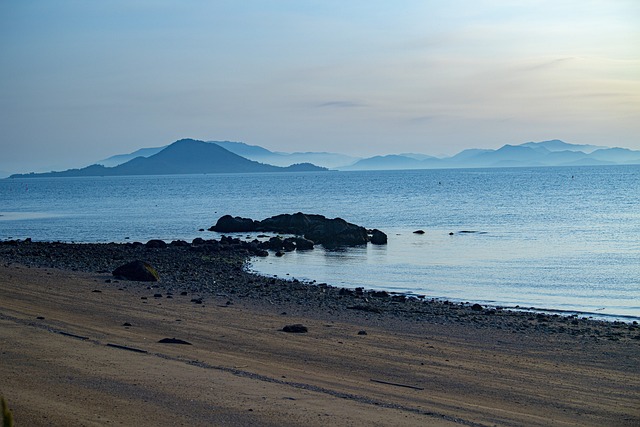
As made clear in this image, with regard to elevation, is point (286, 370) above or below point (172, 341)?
below

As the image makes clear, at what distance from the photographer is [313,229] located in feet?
151

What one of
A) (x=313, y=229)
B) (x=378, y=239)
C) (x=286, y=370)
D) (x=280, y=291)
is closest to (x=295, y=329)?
(x=286, y=370)

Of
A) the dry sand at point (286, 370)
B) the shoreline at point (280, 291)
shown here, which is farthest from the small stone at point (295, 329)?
the shoreline at point (280, 291)

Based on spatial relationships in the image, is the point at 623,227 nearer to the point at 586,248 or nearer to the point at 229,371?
the point at 586,248

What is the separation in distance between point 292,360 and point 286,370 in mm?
1027

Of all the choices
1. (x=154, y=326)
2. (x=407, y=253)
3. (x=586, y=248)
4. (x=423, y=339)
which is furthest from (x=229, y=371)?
(x=586, y=248)

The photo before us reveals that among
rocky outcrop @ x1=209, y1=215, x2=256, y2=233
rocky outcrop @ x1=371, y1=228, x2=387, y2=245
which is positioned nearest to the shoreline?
rocky outcrop @ x1=371, y1=228, x2=387, y2=245

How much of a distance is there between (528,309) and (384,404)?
12.6 meters

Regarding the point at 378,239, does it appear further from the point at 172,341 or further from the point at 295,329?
the point at 172,341

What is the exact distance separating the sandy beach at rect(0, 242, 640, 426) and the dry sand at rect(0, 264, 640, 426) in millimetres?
35

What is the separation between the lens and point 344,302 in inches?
816

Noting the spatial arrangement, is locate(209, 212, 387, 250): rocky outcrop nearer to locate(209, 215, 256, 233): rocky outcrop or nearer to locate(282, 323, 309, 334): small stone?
locate(209, 215, 256, 233): rocky outcrop

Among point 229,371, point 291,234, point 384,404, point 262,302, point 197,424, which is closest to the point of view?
point 197,424

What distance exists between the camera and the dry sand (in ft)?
28.3
